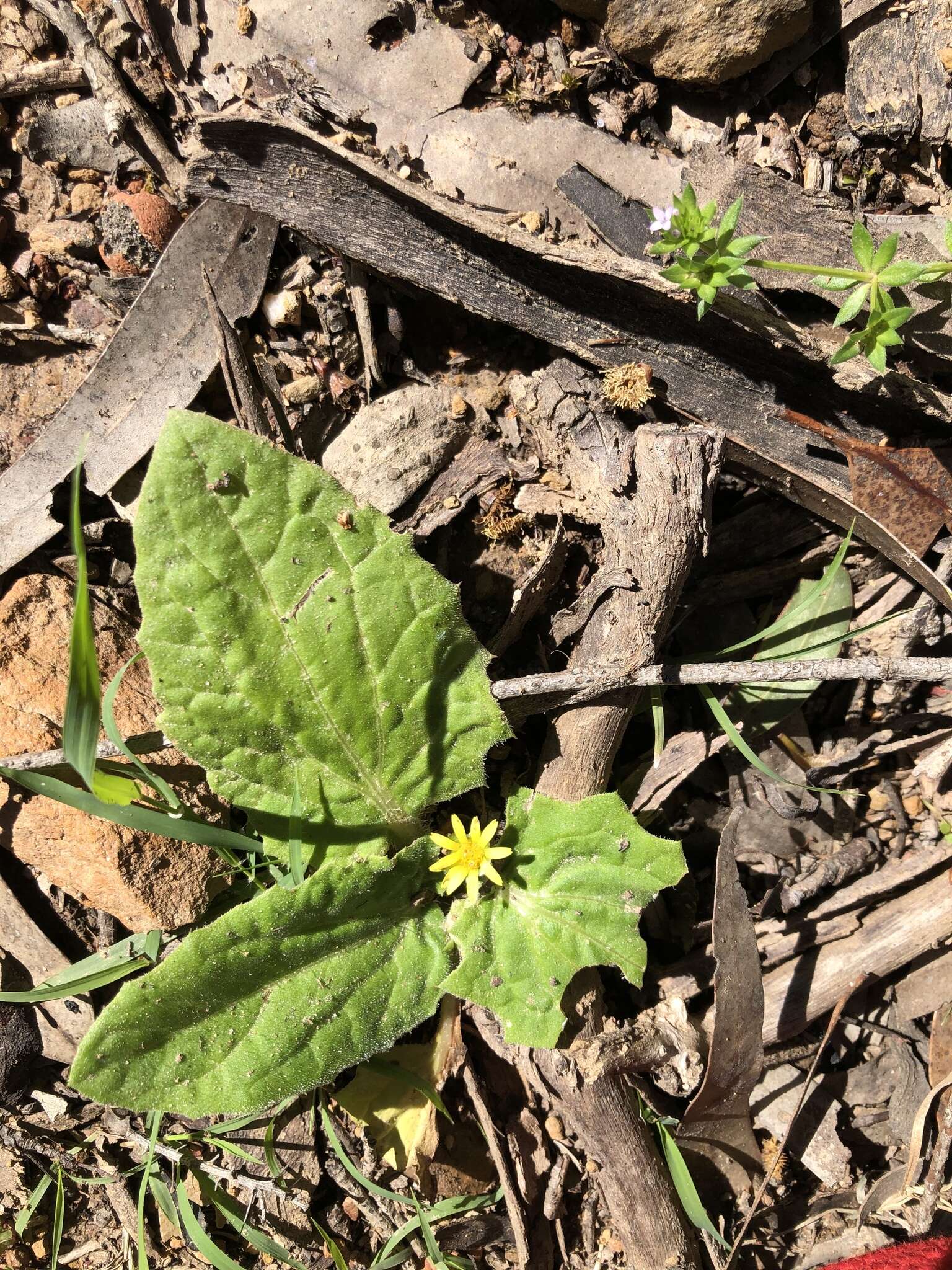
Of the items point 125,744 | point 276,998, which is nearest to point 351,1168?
point 276,998

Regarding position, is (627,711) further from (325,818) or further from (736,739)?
(325,818)

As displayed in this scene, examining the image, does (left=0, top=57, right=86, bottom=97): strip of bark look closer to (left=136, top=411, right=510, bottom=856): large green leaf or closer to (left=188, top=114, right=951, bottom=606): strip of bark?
(left=188, top=114, right=951, bottom=606): strip of bark

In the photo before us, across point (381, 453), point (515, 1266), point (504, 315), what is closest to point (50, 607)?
point (381, 453)

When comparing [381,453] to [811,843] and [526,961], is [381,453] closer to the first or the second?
[526,961]

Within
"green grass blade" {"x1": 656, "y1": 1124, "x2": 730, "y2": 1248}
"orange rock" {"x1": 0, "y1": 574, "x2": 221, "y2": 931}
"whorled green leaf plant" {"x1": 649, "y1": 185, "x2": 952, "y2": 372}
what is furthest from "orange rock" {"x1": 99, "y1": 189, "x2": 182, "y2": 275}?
"green grass blade" {"x1": 656, "y1": 1124, "x2": 730, "y2": 1248}

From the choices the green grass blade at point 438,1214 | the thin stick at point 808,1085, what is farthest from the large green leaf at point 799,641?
the green grass blade at point 438,1214

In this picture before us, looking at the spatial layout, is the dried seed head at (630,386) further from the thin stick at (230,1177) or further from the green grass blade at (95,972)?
the thin stick at (230,1177)
